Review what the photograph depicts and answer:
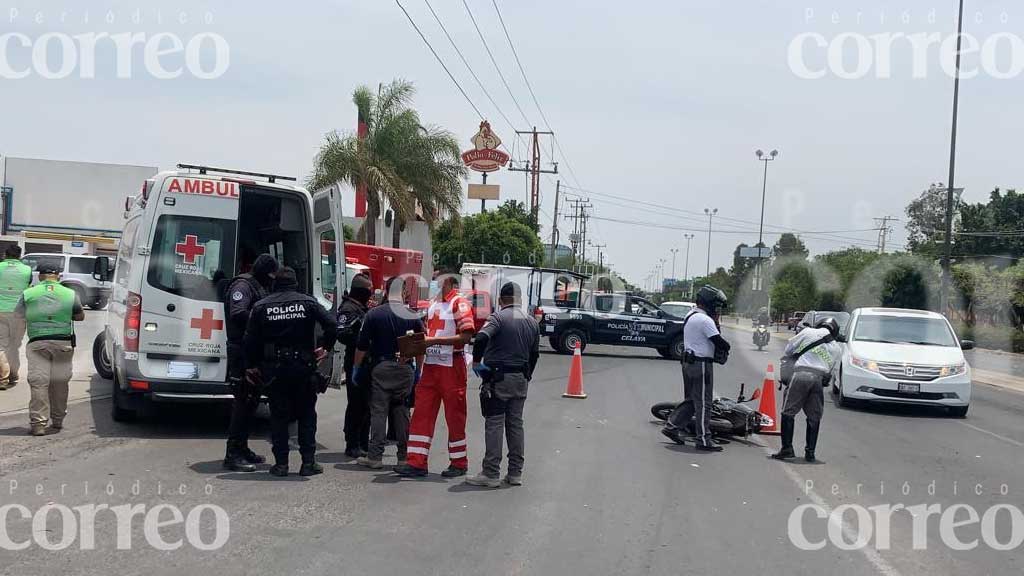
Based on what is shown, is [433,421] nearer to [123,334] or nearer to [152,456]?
Answer: [152,456]

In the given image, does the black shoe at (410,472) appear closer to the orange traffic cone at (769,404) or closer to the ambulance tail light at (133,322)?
the ambulance tail light at (133,322)

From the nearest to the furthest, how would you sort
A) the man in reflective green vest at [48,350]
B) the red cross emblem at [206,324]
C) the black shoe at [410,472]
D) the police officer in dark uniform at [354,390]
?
the black shoe at [410,472]
the police officer in dark uniform at [354,390]
the man in reflective green vest at [48,350]
the red cross emblem at [206,324]

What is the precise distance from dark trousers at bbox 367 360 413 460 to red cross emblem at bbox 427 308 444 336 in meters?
0.49

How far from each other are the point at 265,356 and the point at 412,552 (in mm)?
2897

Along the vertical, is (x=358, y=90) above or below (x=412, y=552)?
above

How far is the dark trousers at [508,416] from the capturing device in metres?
8.14

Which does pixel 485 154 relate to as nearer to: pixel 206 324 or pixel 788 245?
pixel 206 324

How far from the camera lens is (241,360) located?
27.3ft

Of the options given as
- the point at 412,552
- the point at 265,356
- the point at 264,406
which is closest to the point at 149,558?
the point at 412,552

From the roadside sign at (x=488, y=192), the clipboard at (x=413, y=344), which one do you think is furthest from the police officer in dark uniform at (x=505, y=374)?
the roadside sign at (x=488, y=192)

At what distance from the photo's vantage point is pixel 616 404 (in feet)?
47.5

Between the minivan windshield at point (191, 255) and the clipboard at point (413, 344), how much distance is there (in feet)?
9.66

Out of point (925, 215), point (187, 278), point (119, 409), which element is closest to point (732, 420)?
point (187, 278)

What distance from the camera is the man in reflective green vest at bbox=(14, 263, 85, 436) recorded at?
936cm
